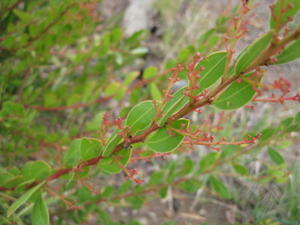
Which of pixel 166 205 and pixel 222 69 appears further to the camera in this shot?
pixel 166 205

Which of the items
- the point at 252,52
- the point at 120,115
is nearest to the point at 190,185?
the point at 120,115

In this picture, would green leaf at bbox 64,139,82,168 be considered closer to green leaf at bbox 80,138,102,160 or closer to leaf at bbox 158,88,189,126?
green leaf at bbox 80,138,102,160

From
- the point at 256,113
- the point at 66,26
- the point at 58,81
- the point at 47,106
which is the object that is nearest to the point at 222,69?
the point at 66,26

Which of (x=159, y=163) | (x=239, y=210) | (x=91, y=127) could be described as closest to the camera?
(x=91, y=127)

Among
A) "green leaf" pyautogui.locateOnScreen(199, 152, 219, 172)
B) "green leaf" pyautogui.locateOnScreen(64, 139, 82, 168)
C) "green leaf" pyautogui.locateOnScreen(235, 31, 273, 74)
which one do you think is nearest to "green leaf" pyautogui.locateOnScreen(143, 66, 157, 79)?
"green leaf" pyautogui.locateOnScreen(199, 152, 219, 172)

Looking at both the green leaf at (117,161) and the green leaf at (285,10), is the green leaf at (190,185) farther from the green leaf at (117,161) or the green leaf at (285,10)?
the green leaf at (285,10)

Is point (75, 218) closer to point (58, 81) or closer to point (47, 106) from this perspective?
point (47, 106)
